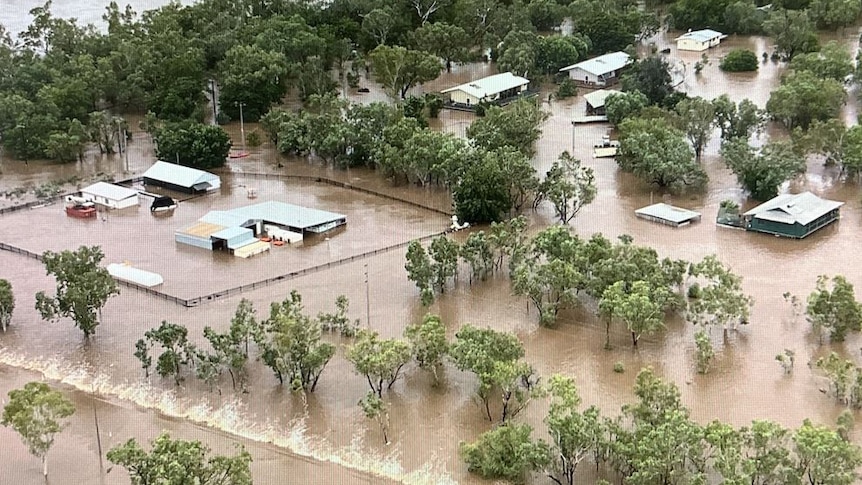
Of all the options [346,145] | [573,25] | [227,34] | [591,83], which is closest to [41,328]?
[346,145]

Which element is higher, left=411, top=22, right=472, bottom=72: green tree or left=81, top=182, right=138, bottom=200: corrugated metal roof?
left=411, top=22, right=472, bottom=72: green tree

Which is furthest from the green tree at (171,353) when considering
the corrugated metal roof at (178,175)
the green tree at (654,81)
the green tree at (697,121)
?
the green tree at (654,81)

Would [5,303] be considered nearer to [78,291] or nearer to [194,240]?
[78,291]

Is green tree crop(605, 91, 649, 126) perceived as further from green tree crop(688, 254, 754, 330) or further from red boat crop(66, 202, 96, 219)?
red boat crop(66, 202, 96, 219)

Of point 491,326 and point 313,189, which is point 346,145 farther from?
point 491,326

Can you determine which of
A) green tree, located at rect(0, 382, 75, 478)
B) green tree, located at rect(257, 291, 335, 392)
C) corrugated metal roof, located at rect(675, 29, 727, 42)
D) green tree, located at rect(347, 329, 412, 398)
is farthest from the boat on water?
green tree, located at rect(0, 382, 75, 478)
